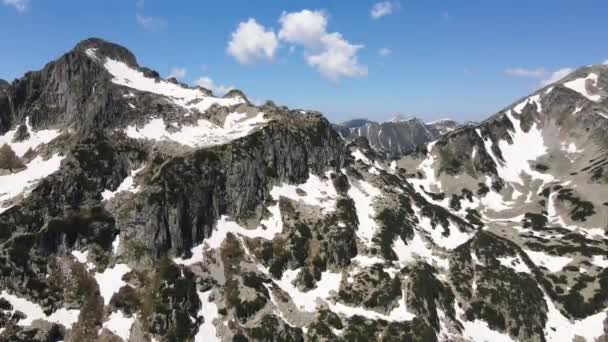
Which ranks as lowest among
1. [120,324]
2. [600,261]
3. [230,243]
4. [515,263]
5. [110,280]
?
[600,261]

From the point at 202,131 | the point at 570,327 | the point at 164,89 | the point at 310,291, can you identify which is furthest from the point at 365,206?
the point at 164,89

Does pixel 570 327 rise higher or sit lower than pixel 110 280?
lower

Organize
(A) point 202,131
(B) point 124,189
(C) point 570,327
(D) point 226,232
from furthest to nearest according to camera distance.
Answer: (A) point 202,131
(B) point 124,189
(D) point 226,232
(C) point 570,327

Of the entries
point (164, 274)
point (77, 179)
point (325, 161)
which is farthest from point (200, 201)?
point (325, 161)

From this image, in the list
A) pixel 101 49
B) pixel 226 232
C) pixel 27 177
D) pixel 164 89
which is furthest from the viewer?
pixel 101 49

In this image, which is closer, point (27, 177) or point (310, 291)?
point (310, 291)

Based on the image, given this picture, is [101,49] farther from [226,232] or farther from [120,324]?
[120,324]

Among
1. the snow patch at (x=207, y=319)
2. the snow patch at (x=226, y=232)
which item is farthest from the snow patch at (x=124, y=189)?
the snow patch at (x=207, y=319)

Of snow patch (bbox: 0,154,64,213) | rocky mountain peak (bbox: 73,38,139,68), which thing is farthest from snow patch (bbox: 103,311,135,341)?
rocky mountain peak (bbox: 73,38,139,68)
